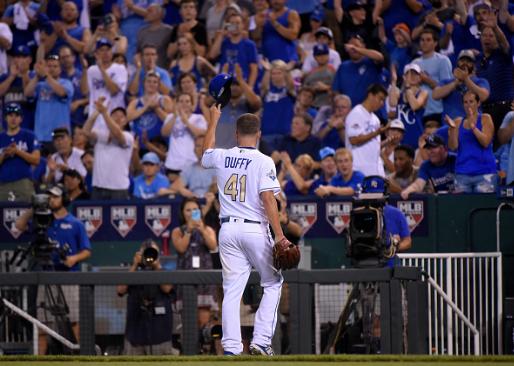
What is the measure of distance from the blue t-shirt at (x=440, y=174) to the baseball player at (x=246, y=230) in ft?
14.8

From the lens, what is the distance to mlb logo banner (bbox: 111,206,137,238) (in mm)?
13148

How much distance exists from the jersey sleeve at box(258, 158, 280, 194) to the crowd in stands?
4.04 meters

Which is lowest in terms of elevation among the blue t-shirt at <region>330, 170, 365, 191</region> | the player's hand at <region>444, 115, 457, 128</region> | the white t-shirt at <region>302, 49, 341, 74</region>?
the blue t-shirt at <region>330, 170, 365, 191</region>

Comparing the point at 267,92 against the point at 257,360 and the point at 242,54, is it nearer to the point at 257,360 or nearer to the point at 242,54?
the point at 242,54

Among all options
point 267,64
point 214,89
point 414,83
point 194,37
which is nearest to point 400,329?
point 214,89

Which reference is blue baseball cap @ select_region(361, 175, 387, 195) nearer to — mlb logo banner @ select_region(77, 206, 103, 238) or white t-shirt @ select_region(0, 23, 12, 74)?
mlb logo banner @ select_region(77, 206, 103, 238)

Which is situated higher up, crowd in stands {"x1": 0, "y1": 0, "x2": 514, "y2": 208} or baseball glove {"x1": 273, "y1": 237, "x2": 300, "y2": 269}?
crowd in stands {"x1": 0, "y1": 0, "x2": 514, "y2": 208}

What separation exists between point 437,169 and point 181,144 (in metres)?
3.77

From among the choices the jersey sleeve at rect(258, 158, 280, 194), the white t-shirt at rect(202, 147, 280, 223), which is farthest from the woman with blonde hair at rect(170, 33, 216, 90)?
the jersey sleeve at rect(258, 158, 280, 194)

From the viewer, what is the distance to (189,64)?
52.8ft

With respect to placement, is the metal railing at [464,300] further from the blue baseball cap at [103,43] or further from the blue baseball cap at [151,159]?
the blue baseball cap at [103,43]

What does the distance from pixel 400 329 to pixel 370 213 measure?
1.11 metres

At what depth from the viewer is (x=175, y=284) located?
10.7 meters

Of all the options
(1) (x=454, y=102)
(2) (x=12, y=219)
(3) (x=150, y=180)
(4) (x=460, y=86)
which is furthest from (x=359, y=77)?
(2) (x=12, y=219)
